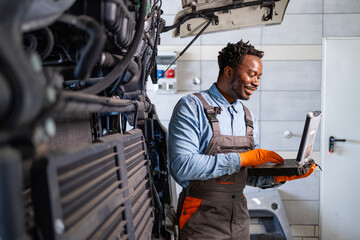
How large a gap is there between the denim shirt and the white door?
1.99 m

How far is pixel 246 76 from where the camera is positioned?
164cm

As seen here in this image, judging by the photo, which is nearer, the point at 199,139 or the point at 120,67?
the point at 120,67

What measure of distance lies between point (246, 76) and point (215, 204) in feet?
2.38

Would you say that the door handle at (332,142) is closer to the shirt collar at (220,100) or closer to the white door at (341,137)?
the white door at (341,137)

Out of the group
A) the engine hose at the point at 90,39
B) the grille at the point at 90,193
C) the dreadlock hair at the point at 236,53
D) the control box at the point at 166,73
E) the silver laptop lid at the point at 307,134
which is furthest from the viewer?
the control box at the point at 166,73

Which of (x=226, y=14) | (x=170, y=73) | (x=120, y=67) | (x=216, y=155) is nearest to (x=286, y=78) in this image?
(x=170, y=73)

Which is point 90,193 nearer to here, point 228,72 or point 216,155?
point 216,155

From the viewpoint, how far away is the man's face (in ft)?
5.40

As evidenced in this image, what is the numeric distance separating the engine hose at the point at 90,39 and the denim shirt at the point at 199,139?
88cm

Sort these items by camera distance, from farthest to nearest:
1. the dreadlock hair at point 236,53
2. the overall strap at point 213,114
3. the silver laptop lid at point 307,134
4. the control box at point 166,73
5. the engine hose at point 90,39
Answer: the control box at point 166,73 < the dreadlock hair at point 236,53 < the overall strap at point 213,114 < the silver laptop lid at point 307,134 < the engine hose at point 90,39

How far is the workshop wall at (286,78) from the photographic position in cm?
332

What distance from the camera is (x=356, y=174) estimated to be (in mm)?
3311

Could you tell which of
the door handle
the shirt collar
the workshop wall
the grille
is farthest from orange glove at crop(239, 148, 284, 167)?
the door handle

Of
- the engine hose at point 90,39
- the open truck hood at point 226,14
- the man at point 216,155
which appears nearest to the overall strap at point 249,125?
the man at point 216,155
